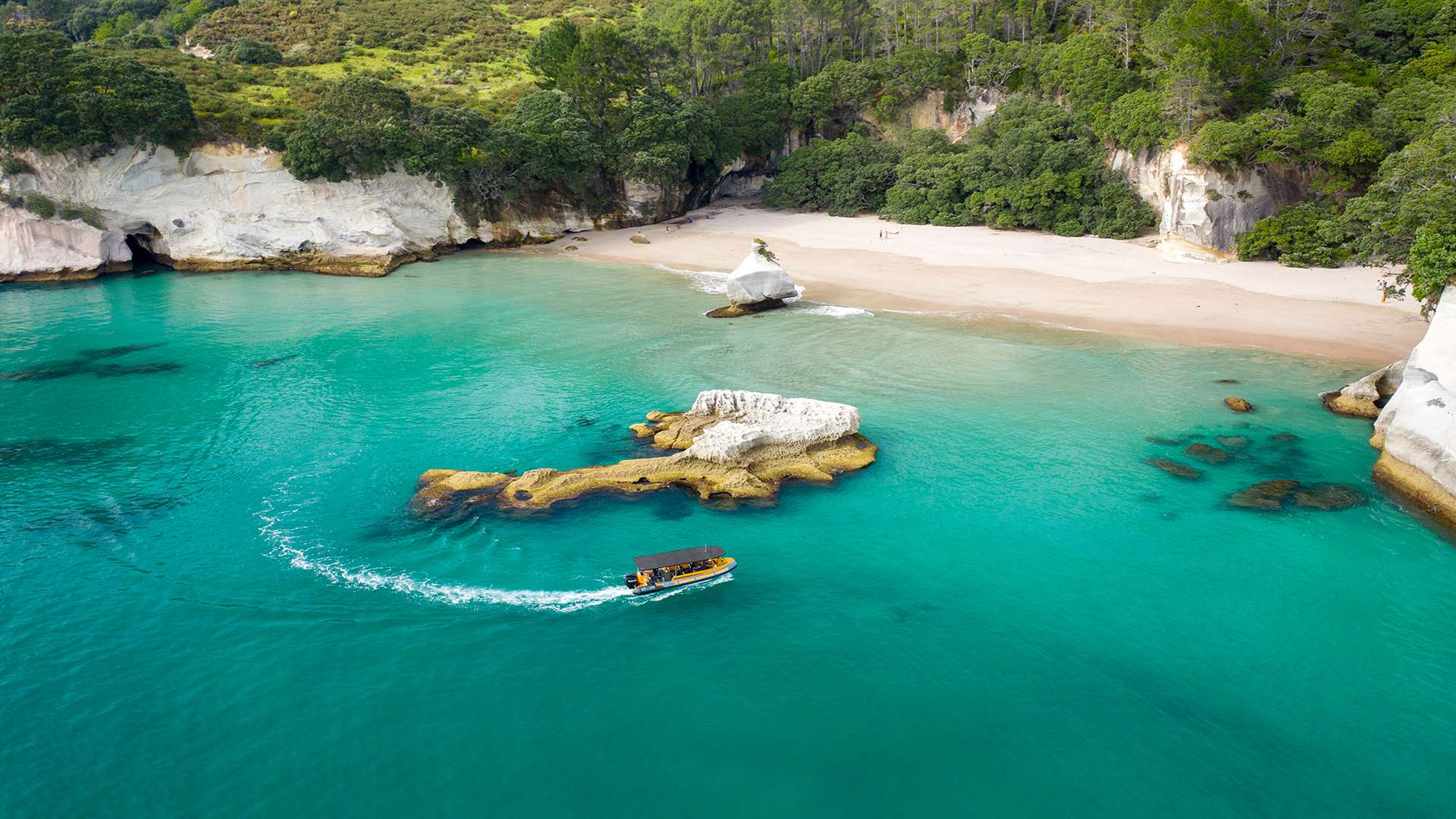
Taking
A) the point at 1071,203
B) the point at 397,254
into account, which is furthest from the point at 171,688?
the point at 1071,203

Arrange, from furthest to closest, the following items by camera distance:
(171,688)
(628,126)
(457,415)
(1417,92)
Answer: (628,126) < (1417,92) < (457,415) < (171,688)

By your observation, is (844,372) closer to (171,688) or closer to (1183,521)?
(1183,521)

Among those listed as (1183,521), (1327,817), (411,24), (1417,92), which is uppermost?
(411,24)

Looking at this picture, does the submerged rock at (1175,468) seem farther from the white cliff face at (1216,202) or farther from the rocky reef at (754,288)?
the white cliff face at (1216,202)

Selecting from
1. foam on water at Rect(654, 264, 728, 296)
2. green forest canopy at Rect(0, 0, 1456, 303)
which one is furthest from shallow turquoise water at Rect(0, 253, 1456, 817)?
foam on water at Rect(654, 264, 728, 296)

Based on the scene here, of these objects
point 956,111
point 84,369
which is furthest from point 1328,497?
point 956,111

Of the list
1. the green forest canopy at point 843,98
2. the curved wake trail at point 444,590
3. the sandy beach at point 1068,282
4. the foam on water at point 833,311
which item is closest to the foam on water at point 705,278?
the sandy beach at point 1068,282

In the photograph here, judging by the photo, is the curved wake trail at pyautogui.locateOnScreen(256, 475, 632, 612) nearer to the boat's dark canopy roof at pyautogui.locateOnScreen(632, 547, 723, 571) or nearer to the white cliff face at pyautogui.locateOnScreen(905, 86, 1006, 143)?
the boat's dark canopy roof at pyautogui.locateOnScreen(632, 547, 723, 571)

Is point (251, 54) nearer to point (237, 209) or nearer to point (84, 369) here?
point (237, 209)
